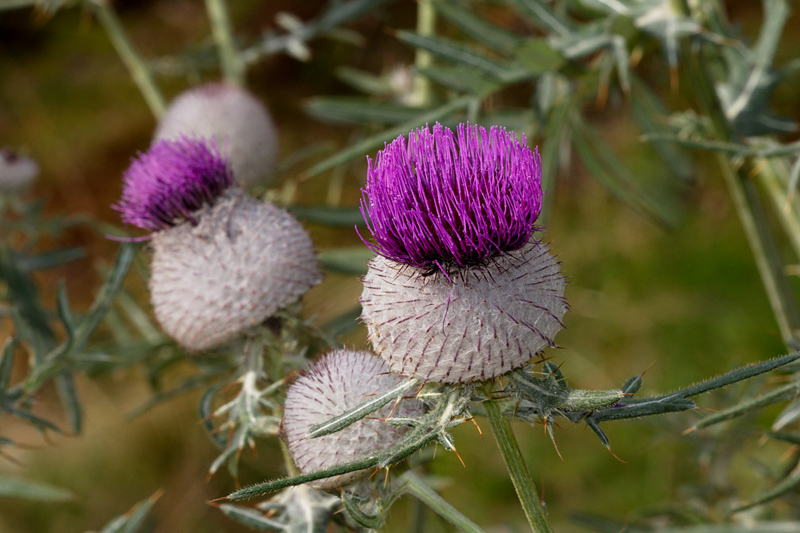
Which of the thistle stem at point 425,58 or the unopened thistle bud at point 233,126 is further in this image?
the thistle stem at point 425,58

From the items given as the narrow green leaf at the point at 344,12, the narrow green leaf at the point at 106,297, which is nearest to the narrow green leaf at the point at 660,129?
the narrow green leaf at the point at 344,12

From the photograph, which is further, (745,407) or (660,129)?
(660,129)

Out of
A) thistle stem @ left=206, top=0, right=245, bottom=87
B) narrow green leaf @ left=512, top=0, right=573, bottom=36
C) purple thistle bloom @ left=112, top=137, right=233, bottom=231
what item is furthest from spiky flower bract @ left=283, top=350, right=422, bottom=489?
thistle stem @ left=206, top=0, right=245, bottom=87

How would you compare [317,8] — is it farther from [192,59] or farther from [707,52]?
[707,52]

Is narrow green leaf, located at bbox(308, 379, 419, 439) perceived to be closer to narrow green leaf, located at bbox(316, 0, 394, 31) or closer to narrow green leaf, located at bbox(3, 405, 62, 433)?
narrow green leaf, located at bbox(3, 405, 62, 433)

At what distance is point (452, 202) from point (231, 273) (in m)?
0.74

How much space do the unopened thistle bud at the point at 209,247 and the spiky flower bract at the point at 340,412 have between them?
39 cm

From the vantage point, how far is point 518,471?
3.74 feet

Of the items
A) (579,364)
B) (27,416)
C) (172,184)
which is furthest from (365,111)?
(579,364)

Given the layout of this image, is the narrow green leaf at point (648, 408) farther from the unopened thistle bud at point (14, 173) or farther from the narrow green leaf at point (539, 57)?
the unopened thistle bud at point (14, 173)

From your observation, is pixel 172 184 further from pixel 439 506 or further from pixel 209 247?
pixel 439 506

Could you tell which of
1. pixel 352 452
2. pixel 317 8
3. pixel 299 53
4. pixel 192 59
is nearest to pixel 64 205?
pixel 317 8

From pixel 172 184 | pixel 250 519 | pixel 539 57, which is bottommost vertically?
pixel 250 519

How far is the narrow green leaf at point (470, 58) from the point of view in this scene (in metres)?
1.94
